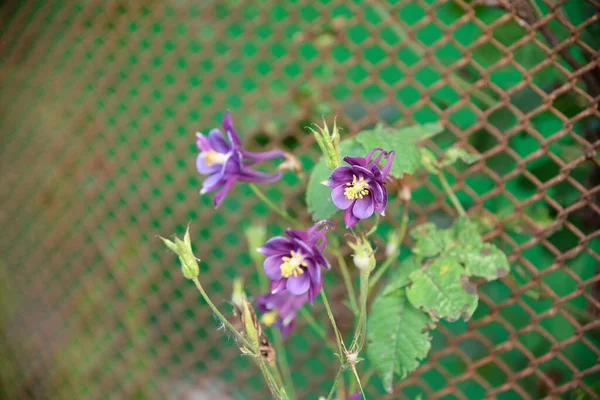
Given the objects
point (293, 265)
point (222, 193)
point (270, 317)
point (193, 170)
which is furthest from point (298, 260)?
point (193, 170)

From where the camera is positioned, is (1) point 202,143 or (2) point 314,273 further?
(1) point 202,143

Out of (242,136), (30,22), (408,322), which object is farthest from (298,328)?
(30,22)

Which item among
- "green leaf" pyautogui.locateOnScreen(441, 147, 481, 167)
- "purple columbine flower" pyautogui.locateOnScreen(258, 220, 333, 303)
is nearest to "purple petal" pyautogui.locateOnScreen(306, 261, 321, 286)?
"purple columbine flower" pyautogui.locateOnScreen(258, 220, 333, 303)

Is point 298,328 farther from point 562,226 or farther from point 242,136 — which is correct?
point 562,226

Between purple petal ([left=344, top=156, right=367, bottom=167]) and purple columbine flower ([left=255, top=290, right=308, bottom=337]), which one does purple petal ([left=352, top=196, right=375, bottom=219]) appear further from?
purple columbine flower ([left=255, top=290, right=308, bottom=337])

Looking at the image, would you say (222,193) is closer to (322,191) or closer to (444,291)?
(322,191)

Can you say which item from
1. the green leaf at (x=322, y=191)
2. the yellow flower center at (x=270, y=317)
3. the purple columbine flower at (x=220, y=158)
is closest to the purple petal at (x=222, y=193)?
the purple columbine flower at (x=220, y=158)
